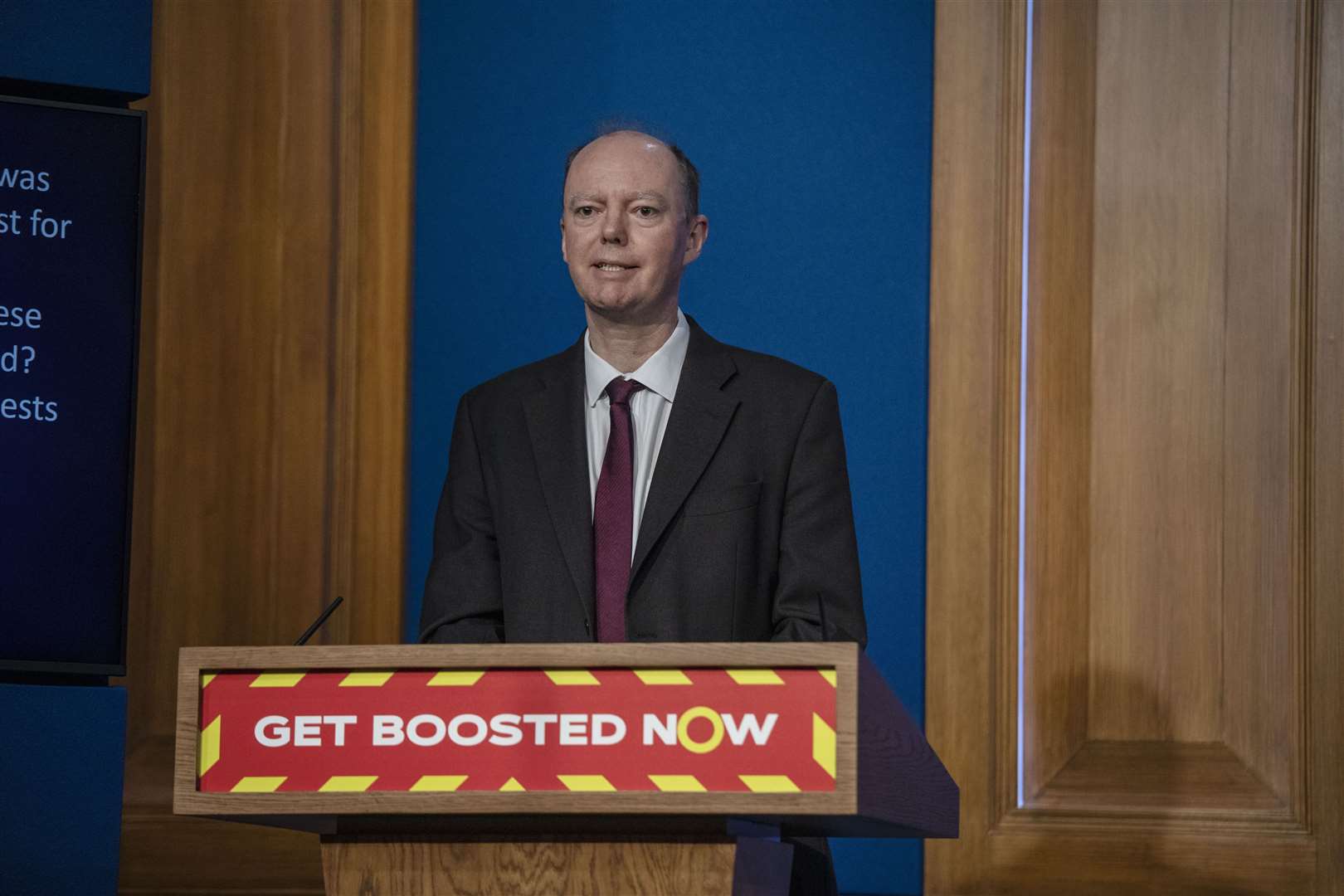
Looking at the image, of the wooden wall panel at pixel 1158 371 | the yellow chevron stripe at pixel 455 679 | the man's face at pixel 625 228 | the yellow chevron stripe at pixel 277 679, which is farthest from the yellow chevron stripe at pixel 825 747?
the wooden wall panel at pixel 1158 371

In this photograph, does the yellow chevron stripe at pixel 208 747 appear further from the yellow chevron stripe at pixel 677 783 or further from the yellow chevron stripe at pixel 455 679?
the yellow chevron stripe at pixel 677 783

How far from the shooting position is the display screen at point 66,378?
246 centimetres

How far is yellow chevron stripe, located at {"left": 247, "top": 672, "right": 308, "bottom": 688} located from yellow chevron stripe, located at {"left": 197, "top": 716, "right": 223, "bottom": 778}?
0.05 metres

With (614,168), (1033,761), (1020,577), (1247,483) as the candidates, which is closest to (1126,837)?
(1033,761)

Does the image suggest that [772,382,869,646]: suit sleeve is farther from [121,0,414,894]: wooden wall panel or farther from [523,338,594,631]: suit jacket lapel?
[121,0,414,894]: wooden wall panel

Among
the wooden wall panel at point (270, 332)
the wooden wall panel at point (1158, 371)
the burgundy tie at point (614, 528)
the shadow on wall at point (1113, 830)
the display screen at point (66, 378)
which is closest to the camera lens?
the burgundy tie at point (614, 528)

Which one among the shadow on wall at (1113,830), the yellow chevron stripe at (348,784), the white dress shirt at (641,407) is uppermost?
the white dress shirt at (641,407)

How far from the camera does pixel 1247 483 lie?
3070 mm

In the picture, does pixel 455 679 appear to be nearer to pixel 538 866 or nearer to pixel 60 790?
pixel 538 866

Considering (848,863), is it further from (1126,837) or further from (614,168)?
(614,168)

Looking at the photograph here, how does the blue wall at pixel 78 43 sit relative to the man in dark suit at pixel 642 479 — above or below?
above

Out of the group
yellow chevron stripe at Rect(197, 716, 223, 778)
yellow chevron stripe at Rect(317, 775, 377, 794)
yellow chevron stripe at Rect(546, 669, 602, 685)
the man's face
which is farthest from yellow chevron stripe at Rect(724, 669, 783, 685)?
the man's face

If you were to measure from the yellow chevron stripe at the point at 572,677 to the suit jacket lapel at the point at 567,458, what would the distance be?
645mm

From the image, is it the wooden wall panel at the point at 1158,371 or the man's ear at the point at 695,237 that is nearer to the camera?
the man's ear at the point at 695,237
